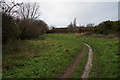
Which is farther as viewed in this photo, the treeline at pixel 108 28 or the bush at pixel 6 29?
the treeline at pixel 108 28

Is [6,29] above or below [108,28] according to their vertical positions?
below

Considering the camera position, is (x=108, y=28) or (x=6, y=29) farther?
(x=108, y=28)

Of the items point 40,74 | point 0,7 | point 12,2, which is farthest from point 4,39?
point 40,74

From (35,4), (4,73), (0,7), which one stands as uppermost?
(35,4)

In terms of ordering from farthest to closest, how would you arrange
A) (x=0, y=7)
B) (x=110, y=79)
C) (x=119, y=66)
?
(x=0, y=7)
(x=119, y=66)
(x=110, y=79)

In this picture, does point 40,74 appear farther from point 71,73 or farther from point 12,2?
point 12,2

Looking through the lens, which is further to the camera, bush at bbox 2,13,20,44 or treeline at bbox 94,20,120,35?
treeline at bbox 94,20,120,35

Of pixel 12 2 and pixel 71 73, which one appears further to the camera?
pixel 12 2

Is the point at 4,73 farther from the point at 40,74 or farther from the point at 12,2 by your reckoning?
the point at 12,2

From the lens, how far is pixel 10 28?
88.7 ft

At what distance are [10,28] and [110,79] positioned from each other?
19934 mm

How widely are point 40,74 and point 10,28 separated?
54.9 feet

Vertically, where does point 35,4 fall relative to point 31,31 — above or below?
above

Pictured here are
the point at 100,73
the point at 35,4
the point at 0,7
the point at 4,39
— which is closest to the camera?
the point at 100,73
